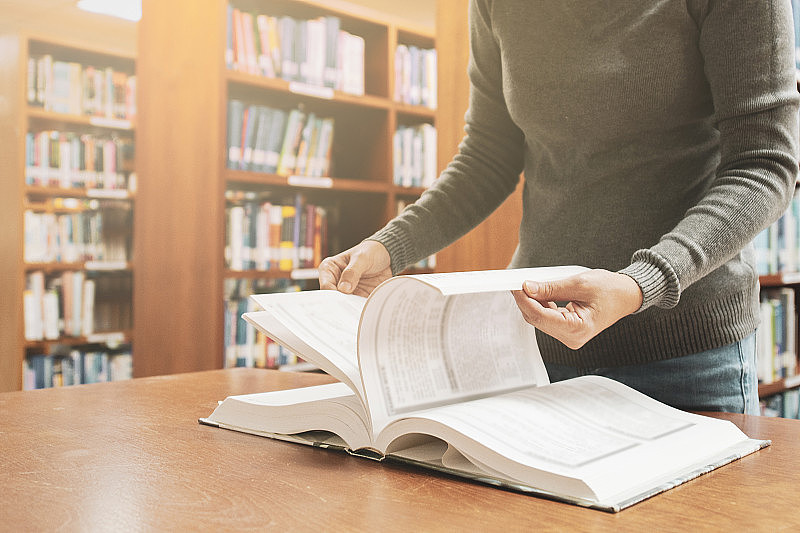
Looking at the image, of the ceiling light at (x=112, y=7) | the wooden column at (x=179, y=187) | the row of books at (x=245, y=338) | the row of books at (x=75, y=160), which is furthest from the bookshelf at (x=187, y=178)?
the ceiling light at (x=112, y=7)

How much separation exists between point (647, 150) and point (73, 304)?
11.0ft

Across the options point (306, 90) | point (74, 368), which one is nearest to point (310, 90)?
point (306, 90)

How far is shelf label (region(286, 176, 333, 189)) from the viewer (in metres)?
2.78

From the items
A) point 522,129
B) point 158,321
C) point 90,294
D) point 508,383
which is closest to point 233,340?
point 158,321

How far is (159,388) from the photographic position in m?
1.05

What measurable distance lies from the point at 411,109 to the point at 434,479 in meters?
2.91

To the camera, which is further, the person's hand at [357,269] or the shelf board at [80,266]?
the shelf board at [80,266]

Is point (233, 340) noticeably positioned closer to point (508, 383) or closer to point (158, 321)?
point (158, 321)

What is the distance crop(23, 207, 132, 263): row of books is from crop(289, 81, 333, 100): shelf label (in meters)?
1.52

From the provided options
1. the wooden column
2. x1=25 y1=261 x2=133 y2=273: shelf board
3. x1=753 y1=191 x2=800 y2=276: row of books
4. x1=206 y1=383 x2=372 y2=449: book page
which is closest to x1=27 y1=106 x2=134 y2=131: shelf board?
x1=25 y1=261 x2=133 y2=273: shelf board

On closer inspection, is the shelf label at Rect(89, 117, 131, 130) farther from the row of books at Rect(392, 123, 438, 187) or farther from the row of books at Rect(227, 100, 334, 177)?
the row of books at Rect(392, 123, 438, 187)

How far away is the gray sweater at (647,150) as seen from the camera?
2.78ft

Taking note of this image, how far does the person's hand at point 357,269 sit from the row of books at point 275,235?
6.03 feet

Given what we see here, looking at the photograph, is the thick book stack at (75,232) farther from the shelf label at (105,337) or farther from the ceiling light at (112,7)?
the ceiling light at (112,7)
